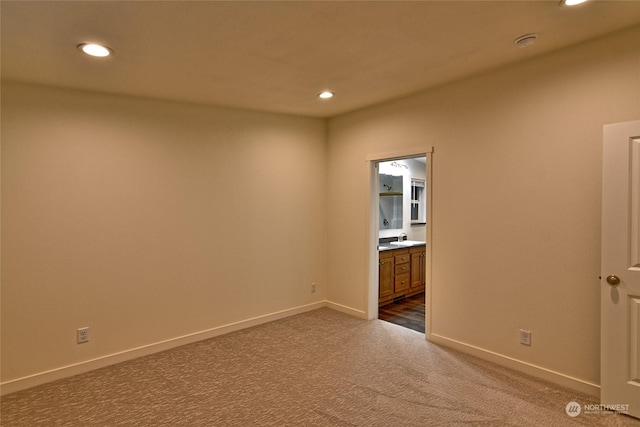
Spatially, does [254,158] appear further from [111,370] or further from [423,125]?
[111,370]

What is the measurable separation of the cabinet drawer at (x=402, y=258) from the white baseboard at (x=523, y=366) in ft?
5.48

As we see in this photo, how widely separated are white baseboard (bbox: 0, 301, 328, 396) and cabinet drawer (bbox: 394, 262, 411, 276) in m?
1.57

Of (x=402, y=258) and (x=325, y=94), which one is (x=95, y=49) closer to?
(x=325, y=94)

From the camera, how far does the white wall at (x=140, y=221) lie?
9.15 feet

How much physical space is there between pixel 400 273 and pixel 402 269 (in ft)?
0.25

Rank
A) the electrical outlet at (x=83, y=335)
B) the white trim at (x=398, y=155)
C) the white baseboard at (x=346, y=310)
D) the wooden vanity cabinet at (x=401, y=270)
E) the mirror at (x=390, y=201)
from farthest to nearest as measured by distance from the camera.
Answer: the mirror at (x=390, y=201)
the wooden vanity cabinet at (x=401, y=270)
the white baseboard at (x=346, y=310)
the white trim at (x=398, y=155)
the electrical outlet at (x=83, y=335)

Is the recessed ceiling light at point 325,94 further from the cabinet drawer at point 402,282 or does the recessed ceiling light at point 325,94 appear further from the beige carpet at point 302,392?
the cabinet drawer at point 402,282

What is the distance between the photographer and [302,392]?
2609 mm

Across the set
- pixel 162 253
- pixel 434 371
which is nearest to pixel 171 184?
pixel 162 253

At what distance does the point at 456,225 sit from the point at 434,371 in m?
1.33

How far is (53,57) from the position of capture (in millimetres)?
2379

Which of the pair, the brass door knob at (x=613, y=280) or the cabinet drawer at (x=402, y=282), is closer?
the brass door knob at (x=613, y=280)

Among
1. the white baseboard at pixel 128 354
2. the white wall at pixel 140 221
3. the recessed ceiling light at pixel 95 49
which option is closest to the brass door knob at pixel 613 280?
the white wall at pixel 140 221

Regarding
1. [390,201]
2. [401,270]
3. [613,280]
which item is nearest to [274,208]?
[401,270]
